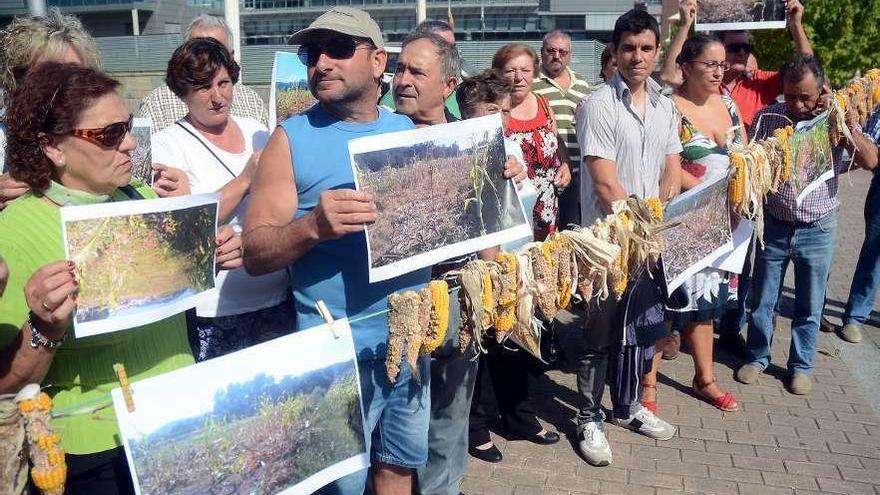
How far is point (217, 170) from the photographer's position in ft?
10.3

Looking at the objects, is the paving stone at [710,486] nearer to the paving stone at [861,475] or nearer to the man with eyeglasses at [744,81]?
the paving stone at [861,475]

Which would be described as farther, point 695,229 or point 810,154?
point 810,154

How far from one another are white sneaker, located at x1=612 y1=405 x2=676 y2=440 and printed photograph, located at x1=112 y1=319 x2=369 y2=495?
8.35 feet

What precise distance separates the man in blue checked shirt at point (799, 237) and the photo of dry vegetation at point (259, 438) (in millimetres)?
3596

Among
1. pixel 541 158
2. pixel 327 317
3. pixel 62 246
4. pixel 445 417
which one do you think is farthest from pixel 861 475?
pixel 62 246

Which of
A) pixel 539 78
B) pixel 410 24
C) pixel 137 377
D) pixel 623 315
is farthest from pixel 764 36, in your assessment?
pixel 410 24

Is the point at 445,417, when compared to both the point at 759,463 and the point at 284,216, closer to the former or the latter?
the point at 284,216

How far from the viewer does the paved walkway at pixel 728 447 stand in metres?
3.97

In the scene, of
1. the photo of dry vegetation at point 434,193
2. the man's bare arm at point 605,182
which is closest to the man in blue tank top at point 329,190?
the photo of dry vegetation at point 434,193

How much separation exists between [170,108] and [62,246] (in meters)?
2.14

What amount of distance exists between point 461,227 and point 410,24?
46.5 m

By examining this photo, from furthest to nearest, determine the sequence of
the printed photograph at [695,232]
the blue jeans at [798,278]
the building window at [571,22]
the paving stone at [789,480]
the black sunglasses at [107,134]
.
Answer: the building window at [571,22] < the blue jeans at [798,278] < the paving stone at [789,480] < the printed photograph at [695,232] < the black sunglasses at [107,134]

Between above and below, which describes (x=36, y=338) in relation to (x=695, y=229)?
above

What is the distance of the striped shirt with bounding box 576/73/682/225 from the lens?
3922mm
